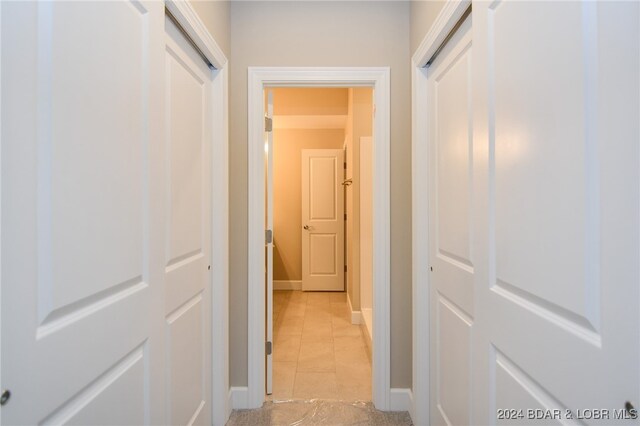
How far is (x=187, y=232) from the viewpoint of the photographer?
4.88 feet

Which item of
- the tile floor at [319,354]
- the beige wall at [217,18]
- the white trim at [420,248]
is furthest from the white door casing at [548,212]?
the beige wall at [217,18]

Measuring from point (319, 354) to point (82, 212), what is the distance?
2376 millimetres

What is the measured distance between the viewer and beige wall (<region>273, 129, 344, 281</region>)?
5156 millimetres

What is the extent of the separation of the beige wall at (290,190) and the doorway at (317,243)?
0.6 inches

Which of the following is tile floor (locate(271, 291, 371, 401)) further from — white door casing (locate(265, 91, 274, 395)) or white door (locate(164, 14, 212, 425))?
white door (locate(164, 14, 212, 425))

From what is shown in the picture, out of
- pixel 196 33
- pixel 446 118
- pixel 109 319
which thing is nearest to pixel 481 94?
pixel 446 118

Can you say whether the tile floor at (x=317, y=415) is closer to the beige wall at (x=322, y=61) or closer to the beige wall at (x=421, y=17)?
the beige wall at (x=322, y=61)

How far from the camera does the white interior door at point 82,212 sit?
0.63 metres

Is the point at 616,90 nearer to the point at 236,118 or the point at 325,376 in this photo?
the point at 236,118

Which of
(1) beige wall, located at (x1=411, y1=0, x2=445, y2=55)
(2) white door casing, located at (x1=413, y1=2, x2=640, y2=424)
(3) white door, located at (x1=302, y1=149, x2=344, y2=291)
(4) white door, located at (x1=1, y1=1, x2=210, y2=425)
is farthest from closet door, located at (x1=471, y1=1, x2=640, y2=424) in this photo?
(3) white door, located at (x1=302, y1=149, x2=344, y2=291)

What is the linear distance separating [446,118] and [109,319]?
5.11ft

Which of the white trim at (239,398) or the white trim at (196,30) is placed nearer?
the white trim at (196,30)

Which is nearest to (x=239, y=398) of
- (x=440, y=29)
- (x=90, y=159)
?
(x=90, y=159)

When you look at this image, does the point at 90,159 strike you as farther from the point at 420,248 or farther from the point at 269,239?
the point at 420,248
